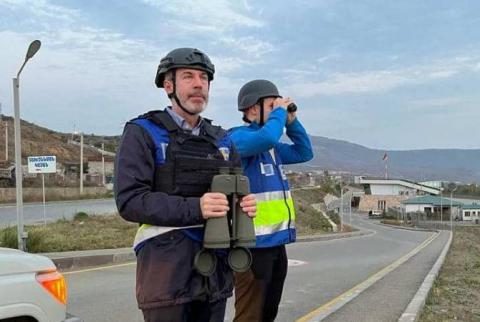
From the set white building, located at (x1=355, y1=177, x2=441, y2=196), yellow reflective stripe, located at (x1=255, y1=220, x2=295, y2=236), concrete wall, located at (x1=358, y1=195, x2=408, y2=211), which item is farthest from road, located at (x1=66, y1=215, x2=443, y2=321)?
white building, located at (x1=355, y1=177, x2=441, y2=196)

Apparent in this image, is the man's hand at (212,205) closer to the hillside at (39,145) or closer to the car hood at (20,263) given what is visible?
the car hood at (20,263)

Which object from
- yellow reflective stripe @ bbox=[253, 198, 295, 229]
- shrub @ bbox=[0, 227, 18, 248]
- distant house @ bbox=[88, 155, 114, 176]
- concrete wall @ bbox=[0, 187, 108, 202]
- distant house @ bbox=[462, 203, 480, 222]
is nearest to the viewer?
yellow reflective stripe @ bbox=[253, 198, 295, 229]

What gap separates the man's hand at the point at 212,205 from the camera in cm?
269

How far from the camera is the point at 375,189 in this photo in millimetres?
143000

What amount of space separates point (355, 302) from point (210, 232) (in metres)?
5.63

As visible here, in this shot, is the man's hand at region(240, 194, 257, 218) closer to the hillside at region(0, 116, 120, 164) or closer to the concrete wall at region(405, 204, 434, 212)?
the hillside at region(0, 116, 120, 164)

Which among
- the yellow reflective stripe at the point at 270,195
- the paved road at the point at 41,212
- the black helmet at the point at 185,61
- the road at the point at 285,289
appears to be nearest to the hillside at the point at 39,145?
the paved road at the point at 41,212

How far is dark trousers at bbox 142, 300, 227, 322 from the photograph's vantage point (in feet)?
8.98

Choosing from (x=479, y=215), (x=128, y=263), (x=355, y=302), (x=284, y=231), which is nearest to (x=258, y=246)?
(x=284, y=231)

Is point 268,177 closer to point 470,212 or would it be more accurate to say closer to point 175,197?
point 175,197

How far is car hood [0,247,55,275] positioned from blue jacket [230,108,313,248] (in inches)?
53.0

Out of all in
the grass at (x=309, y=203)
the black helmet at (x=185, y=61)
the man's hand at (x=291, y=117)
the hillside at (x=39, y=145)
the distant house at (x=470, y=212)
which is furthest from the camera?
the distant house at (x=470, y=212)

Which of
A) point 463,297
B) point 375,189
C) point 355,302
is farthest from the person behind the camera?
point 375,189

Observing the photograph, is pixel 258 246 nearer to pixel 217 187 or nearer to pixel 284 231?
pixel 284 231
